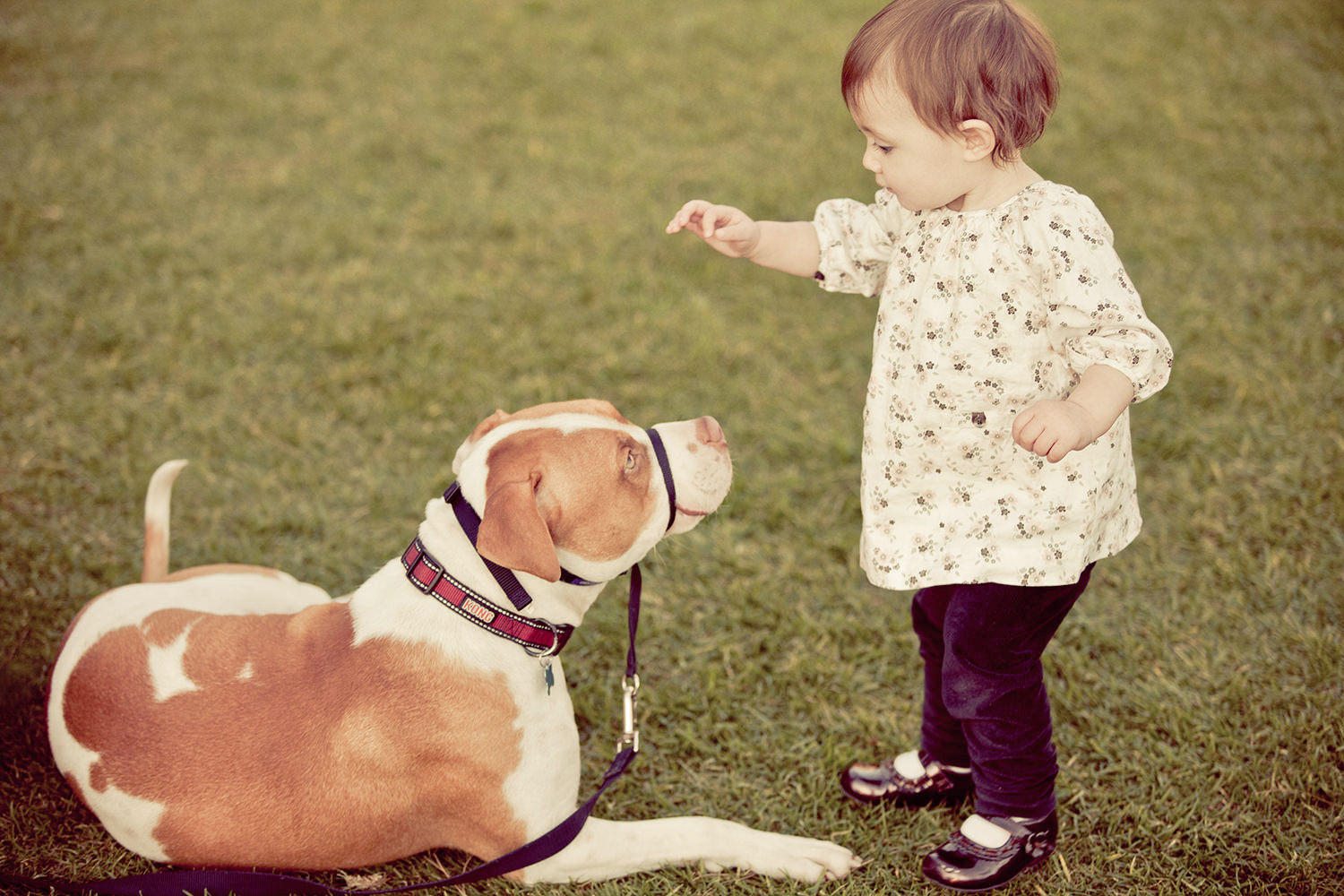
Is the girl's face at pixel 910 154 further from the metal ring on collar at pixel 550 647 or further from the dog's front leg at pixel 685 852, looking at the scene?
the dog's front leg at pixel 685 852

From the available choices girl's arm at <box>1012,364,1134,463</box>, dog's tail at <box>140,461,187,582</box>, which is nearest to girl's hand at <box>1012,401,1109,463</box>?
girl's arm at <box>1012,364,1134,463</box>

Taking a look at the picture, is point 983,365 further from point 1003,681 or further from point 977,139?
point 1003,681

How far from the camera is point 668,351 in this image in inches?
204

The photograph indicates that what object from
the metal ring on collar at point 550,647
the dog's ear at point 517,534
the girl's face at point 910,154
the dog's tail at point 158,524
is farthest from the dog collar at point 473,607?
the girl's face at point 910,154

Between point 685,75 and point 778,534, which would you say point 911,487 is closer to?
point 778,534

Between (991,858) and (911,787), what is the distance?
13.7 inches

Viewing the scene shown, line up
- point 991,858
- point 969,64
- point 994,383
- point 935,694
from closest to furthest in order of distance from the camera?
point 969,64
point 994,383
point 991,858
point 935,694

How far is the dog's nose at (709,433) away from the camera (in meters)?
2.78

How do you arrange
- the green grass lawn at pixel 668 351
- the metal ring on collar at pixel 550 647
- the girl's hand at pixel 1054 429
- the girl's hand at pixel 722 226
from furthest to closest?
the green grass lawn at pixel 668 351 < the girl's hand at pixel 722 226 < the metal ring on collar at pixel 550 647 < the girl's hand at pixel 1054 429

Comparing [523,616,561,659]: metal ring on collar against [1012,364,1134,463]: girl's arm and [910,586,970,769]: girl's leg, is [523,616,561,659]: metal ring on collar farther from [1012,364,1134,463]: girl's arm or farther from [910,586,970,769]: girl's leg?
[1012,364,1134,463]: girl's arm

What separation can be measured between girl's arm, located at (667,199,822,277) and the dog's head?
1.59 ft

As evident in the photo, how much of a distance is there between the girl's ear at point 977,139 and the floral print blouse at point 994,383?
0.49 feet

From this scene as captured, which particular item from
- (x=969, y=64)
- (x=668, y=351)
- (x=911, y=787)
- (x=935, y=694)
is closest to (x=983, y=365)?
(x=969, y=64)

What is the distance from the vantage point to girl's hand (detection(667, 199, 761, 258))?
9.02ft
